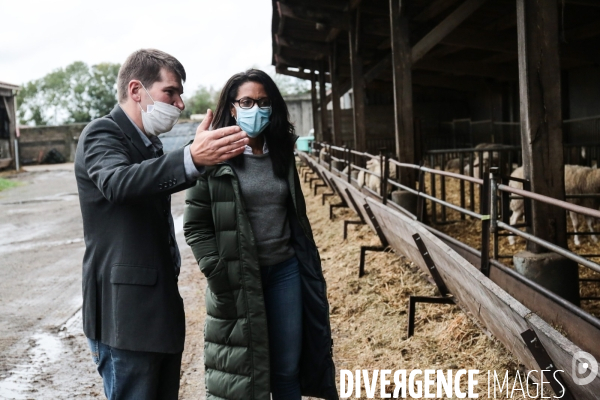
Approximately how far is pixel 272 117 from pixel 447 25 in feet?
19.2

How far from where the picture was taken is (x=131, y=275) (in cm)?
236

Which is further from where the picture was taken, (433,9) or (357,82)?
(357,82)

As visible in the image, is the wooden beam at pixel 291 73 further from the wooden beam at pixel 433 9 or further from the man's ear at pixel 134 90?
the man's ear at pixel 134 90

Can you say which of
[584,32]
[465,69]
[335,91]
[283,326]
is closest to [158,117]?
[283,326]

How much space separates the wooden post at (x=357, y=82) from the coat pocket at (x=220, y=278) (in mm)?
9330

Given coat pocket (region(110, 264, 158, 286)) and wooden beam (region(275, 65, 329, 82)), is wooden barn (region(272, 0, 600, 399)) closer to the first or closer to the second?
wooden beam (region(275, 65, 329, 82))

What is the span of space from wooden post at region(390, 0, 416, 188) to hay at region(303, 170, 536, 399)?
208 centimetres

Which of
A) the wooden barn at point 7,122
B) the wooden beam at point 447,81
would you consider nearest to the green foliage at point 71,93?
the wooden barn at point 7,122

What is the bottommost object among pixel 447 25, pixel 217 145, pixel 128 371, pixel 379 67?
pixel 128 371

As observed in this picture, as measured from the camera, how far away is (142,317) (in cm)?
238

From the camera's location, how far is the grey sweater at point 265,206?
10.4ft

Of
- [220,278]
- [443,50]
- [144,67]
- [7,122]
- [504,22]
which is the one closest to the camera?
[144,67]

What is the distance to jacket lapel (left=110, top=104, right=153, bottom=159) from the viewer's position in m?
2.50

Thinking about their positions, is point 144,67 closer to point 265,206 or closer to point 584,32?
point 265,206
